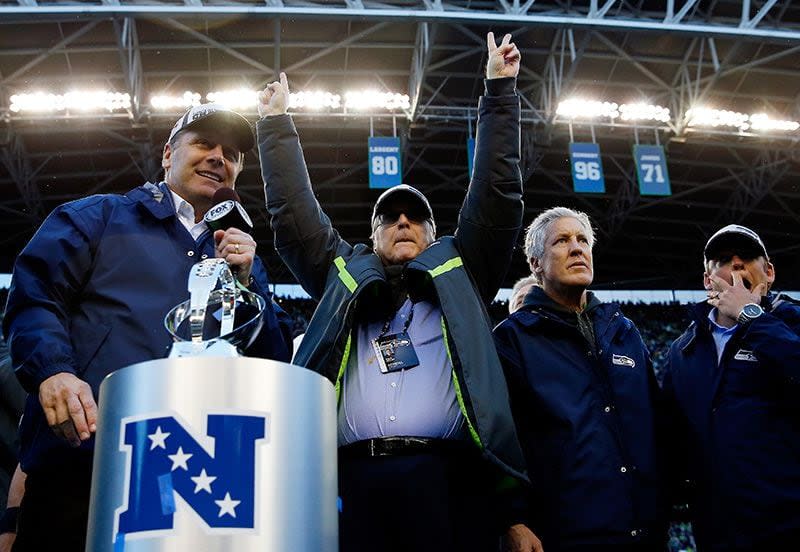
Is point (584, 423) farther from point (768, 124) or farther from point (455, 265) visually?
point (768, 124)

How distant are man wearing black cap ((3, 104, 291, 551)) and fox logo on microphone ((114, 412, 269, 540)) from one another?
0.41 m

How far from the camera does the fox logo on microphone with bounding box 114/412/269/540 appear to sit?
82 cm

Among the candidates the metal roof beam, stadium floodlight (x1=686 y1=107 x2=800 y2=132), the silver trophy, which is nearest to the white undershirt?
the silver trophy

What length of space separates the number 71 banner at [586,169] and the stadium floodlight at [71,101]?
6170mm

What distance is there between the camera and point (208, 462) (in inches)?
32.7

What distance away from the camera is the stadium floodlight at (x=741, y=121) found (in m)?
11.3

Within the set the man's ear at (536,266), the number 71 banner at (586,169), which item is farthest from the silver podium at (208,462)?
the number 71 banner at (586,169)

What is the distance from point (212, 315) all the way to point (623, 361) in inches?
55.6

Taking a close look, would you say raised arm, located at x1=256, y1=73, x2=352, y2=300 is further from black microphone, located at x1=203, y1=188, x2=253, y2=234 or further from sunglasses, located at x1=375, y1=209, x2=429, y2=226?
black microphone, located at x1=203, y1=188, x2=253, y2=234

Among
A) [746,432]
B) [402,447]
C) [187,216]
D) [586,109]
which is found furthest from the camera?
[586,109]

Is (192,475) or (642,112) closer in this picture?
(192,475)

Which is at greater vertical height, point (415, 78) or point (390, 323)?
point (415, 78)

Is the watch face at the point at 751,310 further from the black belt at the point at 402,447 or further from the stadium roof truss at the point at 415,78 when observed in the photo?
the stadium roof truss at the point at 415,78

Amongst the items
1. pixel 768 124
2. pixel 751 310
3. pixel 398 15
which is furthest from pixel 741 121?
pixel 751 310
